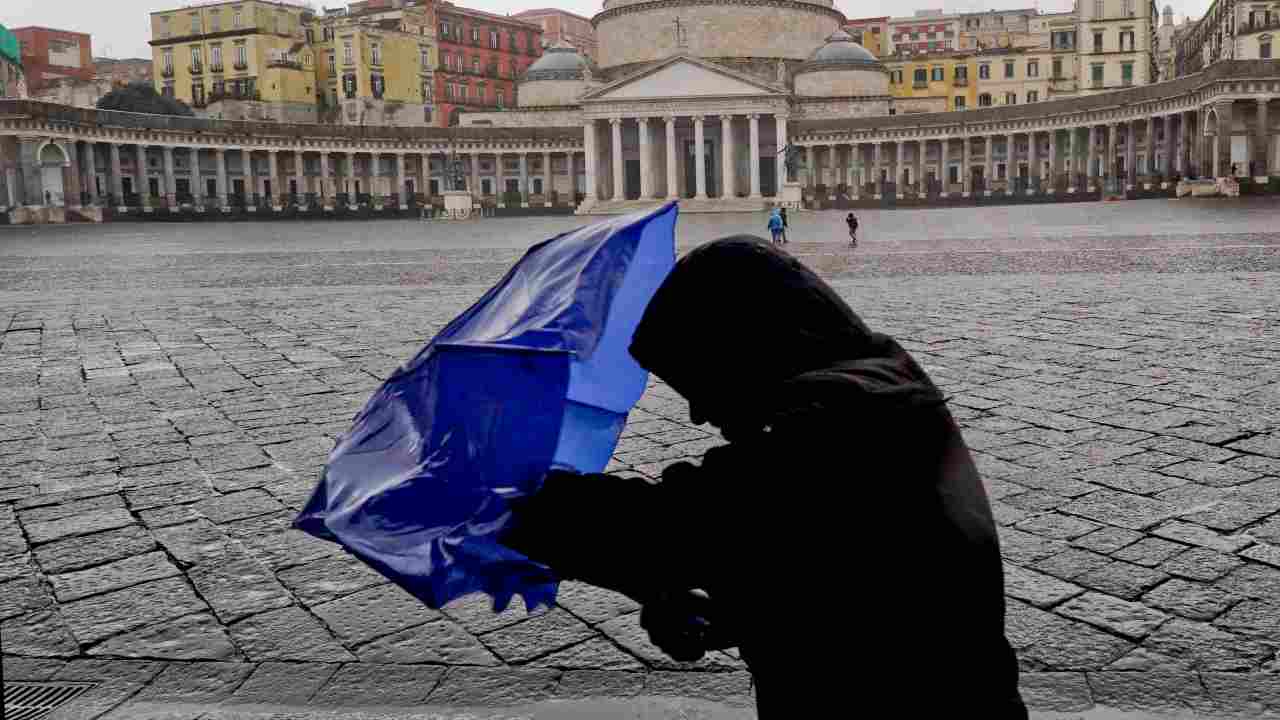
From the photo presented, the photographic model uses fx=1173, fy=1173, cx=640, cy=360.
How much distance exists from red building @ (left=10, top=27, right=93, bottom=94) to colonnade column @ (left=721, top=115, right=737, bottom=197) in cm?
4159

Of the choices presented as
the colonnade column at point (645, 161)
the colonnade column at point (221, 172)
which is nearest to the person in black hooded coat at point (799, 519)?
the colonnade column at point (645, 161)

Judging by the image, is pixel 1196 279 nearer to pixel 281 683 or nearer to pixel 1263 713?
pixel 1263 713

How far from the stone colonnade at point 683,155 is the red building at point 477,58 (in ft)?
63.8

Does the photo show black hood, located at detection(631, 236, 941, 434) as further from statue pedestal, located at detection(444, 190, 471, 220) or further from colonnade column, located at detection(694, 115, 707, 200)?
colonnade column, located at detection(694, 115, 707, 200)

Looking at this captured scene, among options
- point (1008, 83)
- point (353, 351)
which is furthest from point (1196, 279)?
point (1008, 83)

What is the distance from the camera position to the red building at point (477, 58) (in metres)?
78.8

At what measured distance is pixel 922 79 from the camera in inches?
3223

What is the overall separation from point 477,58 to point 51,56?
1060 inches

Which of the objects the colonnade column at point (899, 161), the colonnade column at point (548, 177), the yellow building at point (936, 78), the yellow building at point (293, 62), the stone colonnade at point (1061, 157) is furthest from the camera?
the yellow building at point (936, 78)

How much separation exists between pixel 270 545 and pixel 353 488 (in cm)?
313

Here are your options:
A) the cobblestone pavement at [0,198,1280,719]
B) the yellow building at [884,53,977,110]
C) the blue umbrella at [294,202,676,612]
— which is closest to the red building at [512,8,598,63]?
the yellow building at [884,53,977,110]

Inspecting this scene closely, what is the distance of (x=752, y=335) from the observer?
59.9 inches

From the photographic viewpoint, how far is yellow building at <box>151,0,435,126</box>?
72.6m

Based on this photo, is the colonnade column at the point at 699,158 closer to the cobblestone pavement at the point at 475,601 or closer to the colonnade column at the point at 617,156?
the colonnade column at the point at 617,156
